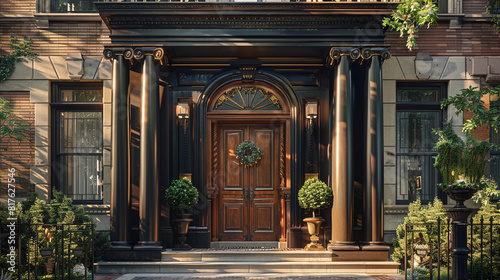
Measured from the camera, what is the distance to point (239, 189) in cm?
1404

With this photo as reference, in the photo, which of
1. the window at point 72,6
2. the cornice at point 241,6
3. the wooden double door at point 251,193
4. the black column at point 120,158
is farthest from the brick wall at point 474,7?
the window at point 72,6

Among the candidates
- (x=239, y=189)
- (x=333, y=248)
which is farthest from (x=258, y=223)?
(x=333, y=248)

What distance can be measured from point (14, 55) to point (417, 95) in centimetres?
1026

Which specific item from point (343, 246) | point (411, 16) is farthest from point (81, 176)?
point (411, 16)

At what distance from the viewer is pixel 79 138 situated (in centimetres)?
1401

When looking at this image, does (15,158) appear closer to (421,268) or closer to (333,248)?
(333,248)

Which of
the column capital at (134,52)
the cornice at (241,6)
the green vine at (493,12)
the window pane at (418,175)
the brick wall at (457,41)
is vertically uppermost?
the green vine at (493,12)

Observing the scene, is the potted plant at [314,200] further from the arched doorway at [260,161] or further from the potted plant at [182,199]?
the potted plant at [182,199]

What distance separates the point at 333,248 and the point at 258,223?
2.50 meters

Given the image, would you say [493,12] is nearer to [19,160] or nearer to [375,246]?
[375,246]

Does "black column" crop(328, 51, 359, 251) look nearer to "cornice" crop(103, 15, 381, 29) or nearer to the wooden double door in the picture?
"cornice" crop(103, 15, 381, 29)

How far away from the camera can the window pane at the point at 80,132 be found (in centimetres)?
1400

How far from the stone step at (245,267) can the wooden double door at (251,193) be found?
6.79 ft

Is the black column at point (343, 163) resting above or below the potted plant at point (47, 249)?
above
